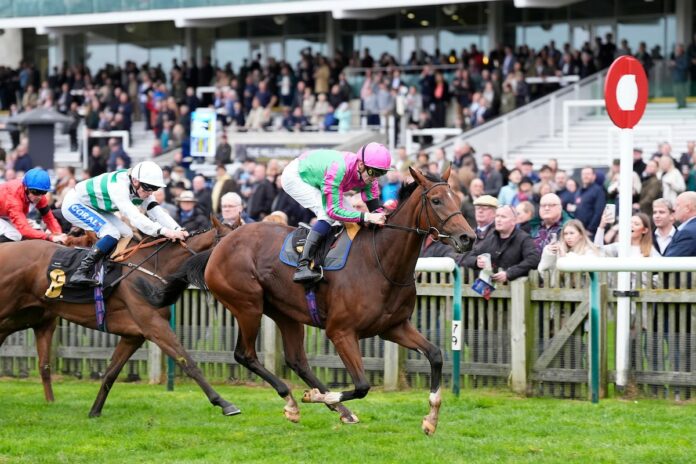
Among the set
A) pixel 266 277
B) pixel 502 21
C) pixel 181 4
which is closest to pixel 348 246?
pixel 266 277

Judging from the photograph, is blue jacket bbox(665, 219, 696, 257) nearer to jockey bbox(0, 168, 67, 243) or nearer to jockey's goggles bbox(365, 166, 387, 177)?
jockey's goggles bbox(365, 166, 387, 177)

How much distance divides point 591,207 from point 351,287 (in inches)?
262

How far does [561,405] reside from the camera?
Answer: 9203mm

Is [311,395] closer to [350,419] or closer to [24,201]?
[350,419]

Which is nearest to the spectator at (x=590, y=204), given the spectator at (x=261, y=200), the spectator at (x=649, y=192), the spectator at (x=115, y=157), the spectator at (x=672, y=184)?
the spectator at (x=649, y=192)

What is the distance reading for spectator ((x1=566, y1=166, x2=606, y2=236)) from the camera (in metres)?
14.3

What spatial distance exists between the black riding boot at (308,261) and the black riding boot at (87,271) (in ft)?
5.82

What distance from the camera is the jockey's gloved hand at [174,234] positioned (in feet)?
31.0

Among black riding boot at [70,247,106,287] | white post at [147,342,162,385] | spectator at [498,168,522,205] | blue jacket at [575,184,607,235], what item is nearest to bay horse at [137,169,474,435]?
black riding boot at [70,247,106,287]

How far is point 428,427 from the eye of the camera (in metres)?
7.99

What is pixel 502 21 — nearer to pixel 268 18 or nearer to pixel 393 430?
pixel 268 18

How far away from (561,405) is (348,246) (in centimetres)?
213

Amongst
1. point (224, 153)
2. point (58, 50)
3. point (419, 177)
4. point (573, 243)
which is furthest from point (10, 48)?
point (419, 177)

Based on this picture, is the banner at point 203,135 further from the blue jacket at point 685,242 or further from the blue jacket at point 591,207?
the blue jacket at point 685,242
